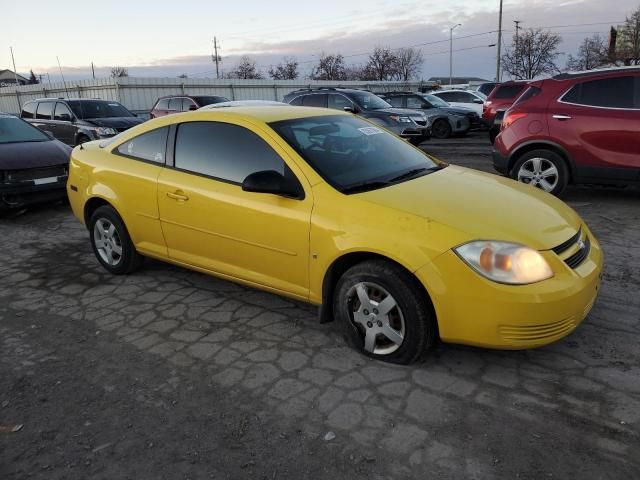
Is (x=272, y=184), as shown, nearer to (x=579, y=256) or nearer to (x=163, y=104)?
(x=579, y=256)

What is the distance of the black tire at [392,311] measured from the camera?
309 cm

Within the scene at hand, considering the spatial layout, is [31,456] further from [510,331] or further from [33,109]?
[33,109]

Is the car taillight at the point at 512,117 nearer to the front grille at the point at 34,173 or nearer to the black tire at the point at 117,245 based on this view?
the black tire at the point at 117,245

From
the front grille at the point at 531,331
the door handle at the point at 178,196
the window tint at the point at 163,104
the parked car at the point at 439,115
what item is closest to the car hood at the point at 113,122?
the window tint at the point at 163,104

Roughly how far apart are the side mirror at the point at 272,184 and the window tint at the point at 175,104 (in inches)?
585

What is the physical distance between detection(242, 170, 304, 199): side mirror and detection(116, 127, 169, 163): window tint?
1303mm

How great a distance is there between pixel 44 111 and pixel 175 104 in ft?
14.7

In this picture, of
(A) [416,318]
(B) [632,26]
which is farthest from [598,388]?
(B) [632,26]

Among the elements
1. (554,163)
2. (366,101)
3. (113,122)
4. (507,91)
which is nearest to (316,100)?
(366,101)

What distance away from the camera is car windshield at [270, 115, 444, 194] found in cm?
361

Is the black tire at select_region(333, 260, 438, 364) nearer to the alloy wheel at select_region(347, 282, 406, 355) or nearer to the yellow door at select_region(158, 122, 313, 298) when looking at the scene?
the alloy wheel at select_region(347, 282, 406, 355)

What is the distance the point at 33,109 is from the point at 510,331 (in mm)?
14866

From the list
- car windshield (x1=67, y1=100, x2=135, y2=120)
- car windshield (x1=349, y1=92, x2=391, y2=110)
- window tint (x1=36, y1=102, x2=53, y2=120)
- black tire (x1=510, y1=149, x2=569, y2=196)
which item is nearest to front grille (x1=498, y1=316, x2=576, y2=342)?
black tire (x1=510, y1=149, x2=569, y2=196)

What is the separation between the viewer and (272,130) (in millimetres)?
3805
